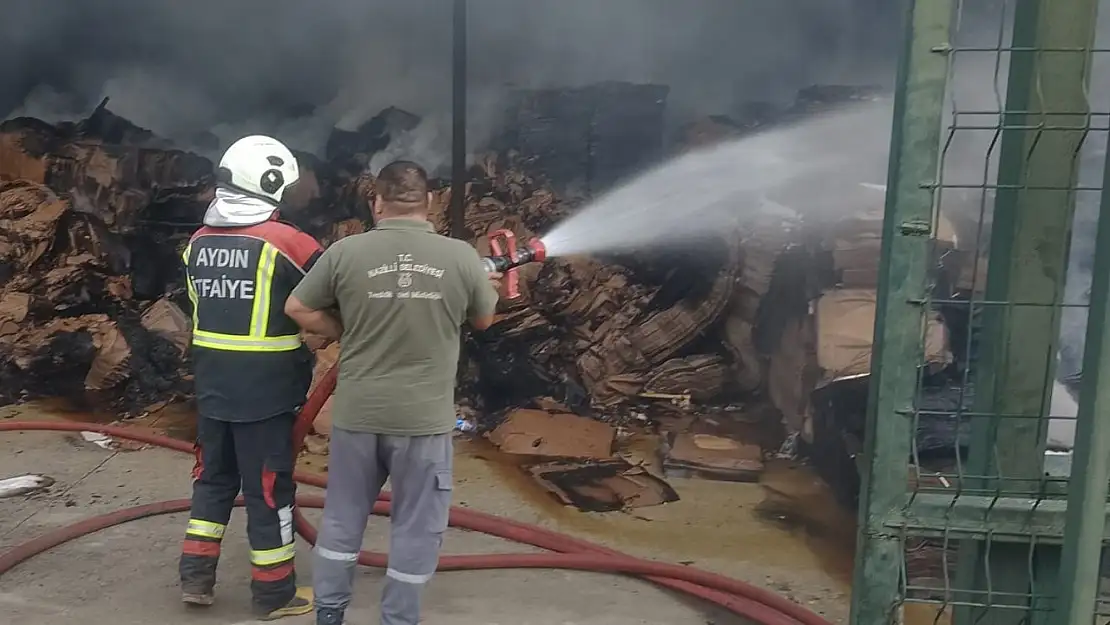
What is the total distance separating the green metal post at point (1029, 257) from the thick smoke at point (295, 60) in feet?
15.6

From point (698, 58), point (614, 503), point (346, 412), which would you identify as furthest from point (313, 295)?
point (698, 58)

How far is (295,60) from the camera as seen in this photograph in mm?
7469

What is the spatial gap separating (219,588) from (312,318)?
132 cm

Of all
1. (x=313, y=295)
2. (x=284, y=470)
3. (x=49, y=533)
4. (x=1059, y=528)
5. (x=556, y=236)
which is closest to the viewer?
(x=1059, y=528)

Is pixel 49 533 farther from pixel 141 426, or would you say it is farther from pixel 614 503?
pixel 614 503

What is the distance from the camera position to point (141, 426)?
19.4 ft

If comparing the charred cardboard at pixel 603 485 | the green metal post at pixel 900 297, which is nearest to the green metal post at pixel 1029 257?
the green metal post at pixel 900 297

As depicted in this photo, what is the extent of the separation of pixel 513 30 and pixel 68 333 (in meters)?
3.83

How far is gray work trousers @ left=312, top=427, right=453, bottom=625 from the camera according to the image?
302 centimetres

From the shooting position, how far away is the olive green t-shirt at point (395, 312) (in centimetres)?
292

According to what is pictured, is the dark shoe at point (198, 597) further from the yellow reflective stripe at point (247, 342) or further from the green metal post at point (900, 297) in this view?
the green metal post at point (900, 297)

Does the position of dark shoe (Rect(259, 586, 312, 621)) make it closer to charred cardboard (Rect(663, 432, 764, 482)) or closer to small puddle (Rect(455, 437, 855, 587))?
small puddle (Rect(455, 437, 855, 587))

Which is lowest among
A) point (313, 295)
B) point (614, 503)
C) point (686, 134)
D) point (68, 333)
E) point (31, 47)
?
point (614, 503)

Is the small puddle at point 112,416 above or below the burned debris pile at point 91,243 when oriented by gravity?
below
